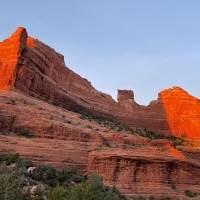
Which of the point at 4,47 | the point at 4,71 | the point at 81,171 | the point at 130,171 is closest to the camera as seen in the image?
the point at 81,171

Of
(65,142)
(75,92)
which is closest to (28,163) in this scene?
(65,142)

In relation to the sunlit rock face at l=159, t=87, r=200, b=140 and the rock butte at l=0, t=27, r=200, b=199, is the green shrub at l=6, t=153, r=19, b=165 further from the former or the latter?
the sunlit rock face at l=159, t=87, r=200, b=140

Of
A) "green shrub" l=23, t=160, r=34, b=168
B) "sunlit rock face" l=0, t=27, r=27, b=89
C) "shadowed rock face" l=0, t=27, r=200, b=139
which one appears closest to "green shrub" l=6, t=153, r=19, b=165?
"green shrub" l=23, t=160, r=34, b=168

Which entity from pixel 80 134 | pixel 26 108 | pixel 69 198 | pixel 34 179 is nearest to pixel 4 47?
pixel 26 108

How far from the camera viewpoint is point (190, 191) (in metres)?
24.8

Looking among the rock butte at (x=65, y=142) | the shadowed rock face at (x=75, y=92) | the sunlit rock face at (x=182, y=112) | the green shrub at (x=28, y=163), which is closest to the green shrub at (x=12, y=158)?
the green shrub at (x=28, y=163)

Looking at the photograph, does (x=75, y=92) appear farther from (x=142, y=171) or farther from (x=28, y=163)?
(x=28, y=163)

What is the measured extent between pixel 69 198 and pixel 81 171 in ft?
27.9

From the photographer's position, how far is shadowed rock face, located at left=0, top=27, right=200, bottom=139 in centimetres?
3306

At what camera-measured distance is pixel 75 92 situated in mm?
46562

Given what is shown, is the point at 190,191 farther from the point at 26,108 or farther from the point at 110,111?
the point at 110,111

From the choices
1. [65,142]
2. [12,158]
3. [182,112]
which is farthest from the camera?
[182,112]

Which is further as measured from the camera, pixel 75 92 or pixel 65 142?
pixel 75 92

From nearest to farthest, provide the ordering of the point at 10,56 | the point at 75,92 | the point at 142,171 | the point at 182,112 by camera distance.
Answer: the point at 142,171
the point at 10,56
the point at 75,92
the point at 182,112
